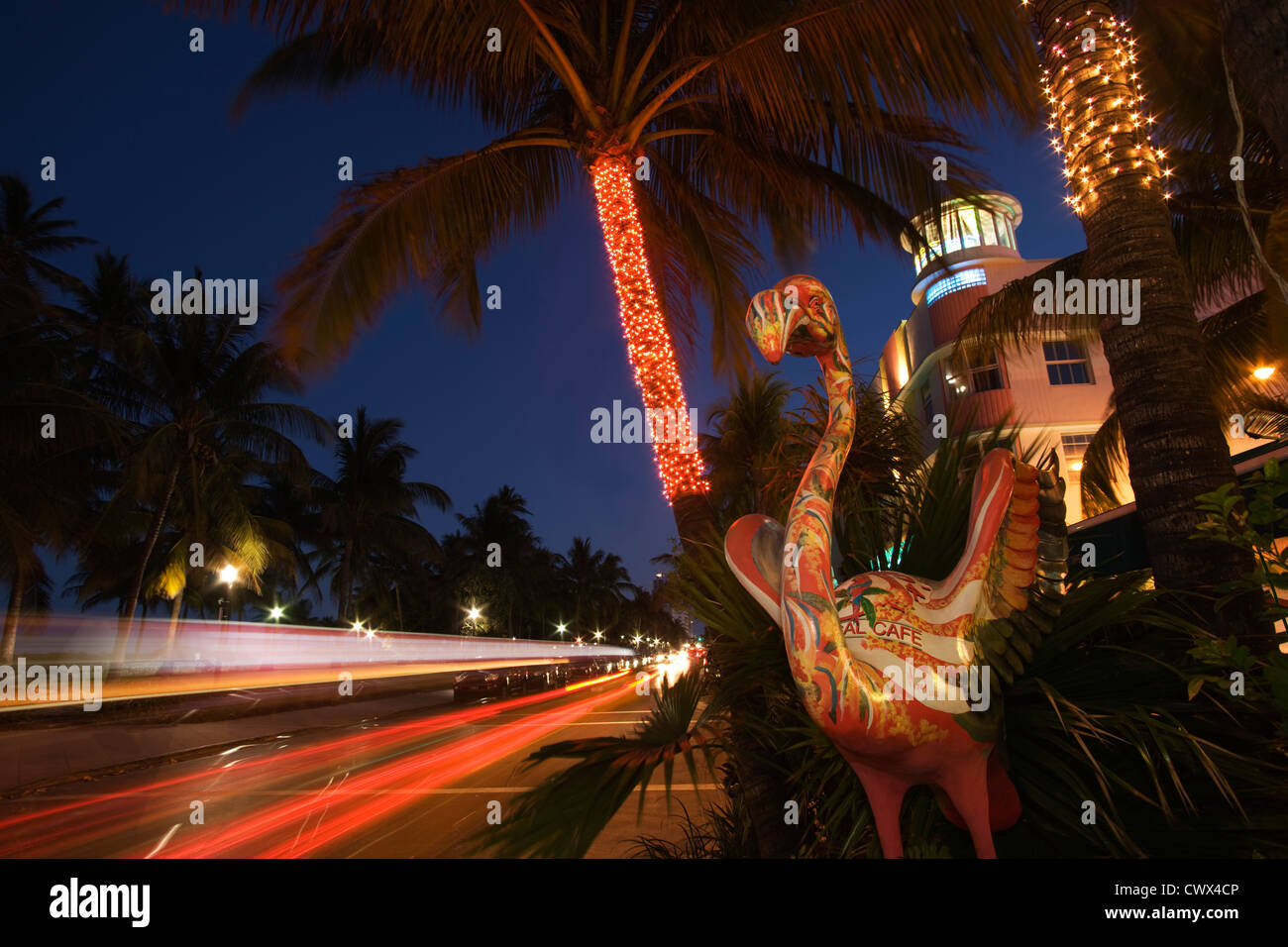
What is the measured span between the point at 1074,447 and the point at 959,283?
6741 millimetres

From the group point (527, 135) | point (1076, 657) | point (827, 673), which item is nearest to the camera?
point (827, 673)

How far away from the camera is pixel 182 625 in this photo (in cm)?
2361

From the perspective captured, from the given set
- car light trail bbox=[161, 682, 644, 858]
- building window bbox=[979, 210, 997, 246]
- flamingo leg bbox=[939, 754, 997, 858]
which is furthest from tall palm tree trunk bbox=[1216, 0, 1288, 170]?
building window bbox=[979, 210, 997, 246]

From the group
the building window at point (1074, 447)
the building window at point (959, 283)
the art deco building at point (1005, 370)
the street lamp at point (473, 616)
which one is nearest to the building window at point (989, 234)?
the art deco building at point (1005, 370)

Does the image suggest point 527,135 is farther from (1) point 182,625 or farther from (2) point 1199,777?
(1) point 182,625

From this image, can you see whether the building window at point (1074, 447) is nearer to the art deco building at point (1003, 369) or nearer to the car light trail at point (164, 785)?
the art deco building at point (1003, 369)

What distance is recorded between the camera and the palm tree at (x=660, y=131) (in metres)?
4.50

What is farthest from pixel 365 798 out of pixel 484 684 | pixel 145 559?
pixel 145 559

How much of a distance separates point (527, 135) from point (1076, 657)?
19.4 ft

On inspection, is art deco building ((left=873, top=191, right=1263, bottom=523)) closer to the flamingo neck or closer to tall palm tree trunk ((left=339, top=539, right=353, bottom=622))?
the flamingo neck

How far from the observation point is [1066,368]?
21578mm
